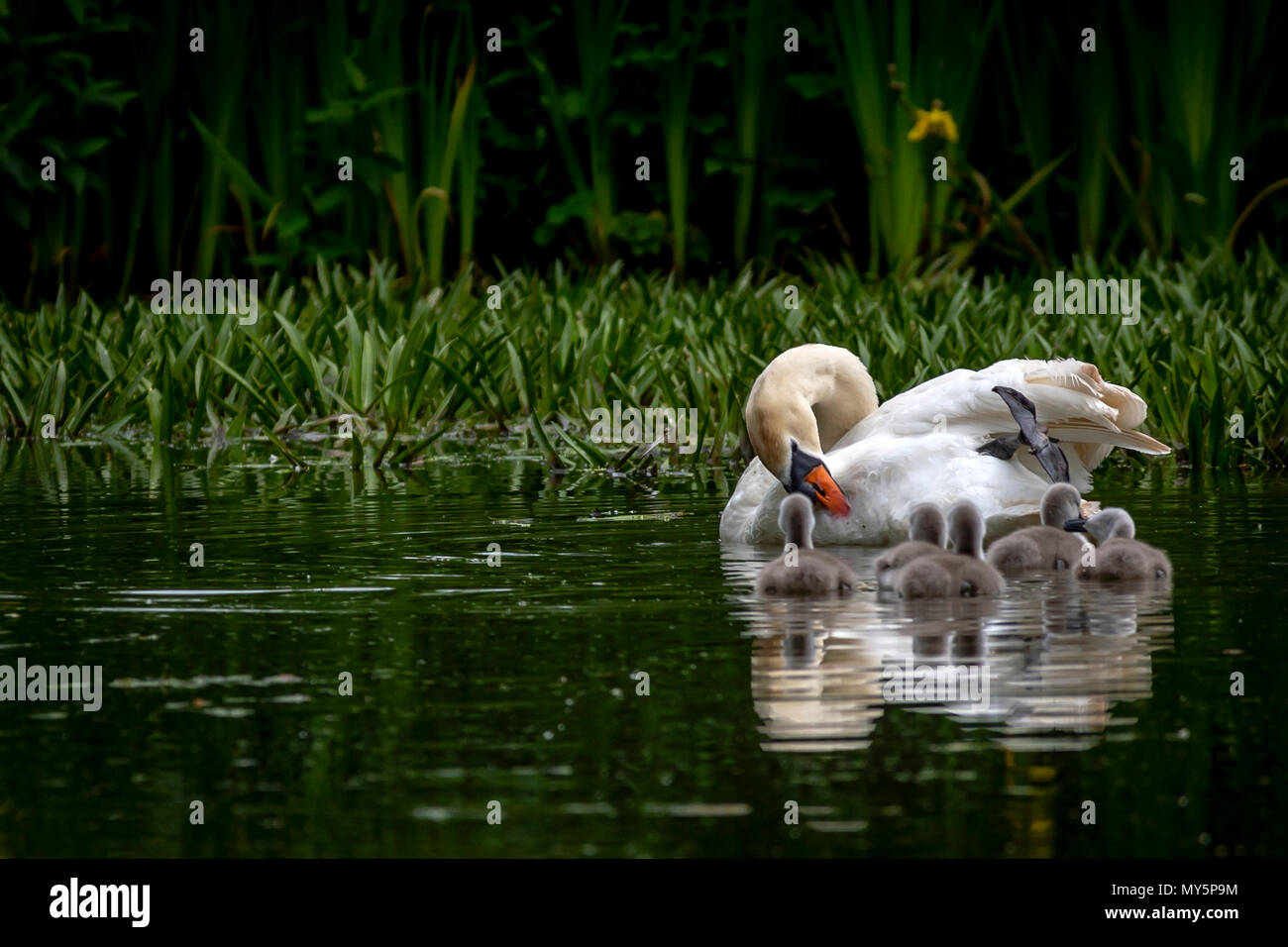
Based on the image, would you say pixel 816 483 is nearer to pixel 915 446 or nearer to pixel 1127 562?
pixel 915 446

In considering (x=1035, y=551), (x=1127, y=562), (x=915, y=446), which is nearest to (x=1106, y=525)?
(x=1035, y=551)

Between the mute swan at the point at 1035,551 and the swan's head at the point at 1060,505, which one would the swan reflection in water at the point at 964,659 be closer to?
the mute swan at the point at 1035,551

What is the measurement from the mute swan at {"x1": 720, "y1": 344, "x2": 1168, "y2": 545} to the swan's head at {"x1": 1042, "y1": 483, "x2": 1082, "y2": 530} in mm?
117

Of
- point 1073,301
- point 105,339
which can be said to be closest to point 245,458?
point 105,339

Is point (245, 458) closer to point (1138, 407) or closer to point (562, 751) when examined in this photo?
point (1138, 407)

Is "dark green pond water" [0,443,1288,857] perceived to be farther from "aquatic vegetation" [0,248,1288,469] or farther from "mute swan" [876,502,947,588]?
"aquatic vegetation" [0,248,1288,469]

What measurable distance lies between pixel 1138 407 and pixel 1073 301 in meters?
4.97

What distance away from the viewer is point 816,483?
18.9 feet

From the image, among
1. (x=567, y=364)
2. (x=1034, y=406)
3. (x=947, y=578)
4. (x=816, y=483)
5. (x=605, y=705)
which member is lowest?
(x=605, y=705)

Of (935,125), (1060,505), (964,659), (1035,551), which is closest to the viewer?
(964,659)

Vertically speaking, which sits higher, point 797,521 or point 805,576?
point 797,521

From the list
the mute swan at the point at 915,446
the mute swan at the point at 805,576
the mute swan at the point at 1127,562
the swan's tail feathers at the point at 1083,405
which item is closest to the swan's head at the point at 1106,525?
the mute swan at the point at 1127,562

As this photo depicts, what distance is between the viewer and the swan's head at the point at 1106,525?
5.16m

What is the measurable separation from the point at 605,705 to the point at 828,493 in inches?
90.8
